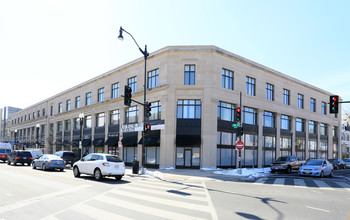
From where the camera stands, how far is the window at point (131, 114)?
3369 centimetres

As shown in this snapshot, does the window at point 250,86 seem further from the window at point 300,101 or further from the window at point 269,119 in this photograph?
the window at point 300,101

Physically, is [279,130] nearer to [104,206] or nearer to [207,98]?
[207,98]

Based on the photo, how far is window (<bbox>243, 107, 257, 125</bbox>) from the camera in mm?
32469

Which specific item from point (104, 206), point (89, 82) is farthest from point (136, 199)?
point (89, 82)

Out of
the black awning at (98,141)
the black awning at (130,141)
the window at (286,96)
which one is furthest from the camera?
the window at (286,96)

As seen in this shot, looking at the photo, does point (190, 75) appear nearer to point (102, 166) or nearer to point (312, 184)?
point (102, 166)

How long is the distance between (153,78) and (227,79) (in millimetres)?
8160

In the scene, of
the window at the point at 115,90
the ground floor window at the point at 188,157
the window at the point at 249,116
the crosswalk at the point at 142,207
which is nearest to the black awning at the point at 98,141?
the window at the point at 115,90

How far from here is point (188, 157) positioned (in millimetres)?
28078

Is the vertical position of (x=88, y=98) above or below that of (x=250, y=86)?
below

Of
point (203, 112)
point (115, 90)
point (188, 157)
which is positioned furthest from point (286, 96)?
point (115, 90)

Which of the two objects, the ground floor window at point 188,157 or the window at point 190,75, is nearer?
the ground floor window at point 188,157

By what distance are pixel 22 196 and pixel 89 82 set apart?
34.8 m

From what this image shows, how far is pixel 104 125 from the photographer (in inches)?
1553
